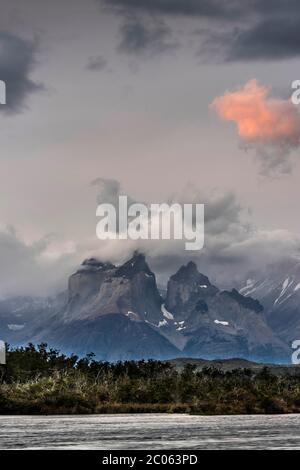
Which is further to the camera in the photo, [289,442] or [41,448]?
[289,442]

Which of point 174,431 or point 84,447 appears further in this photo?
point 174,431

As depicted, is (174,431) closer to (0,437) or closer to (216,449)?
(0,437)
